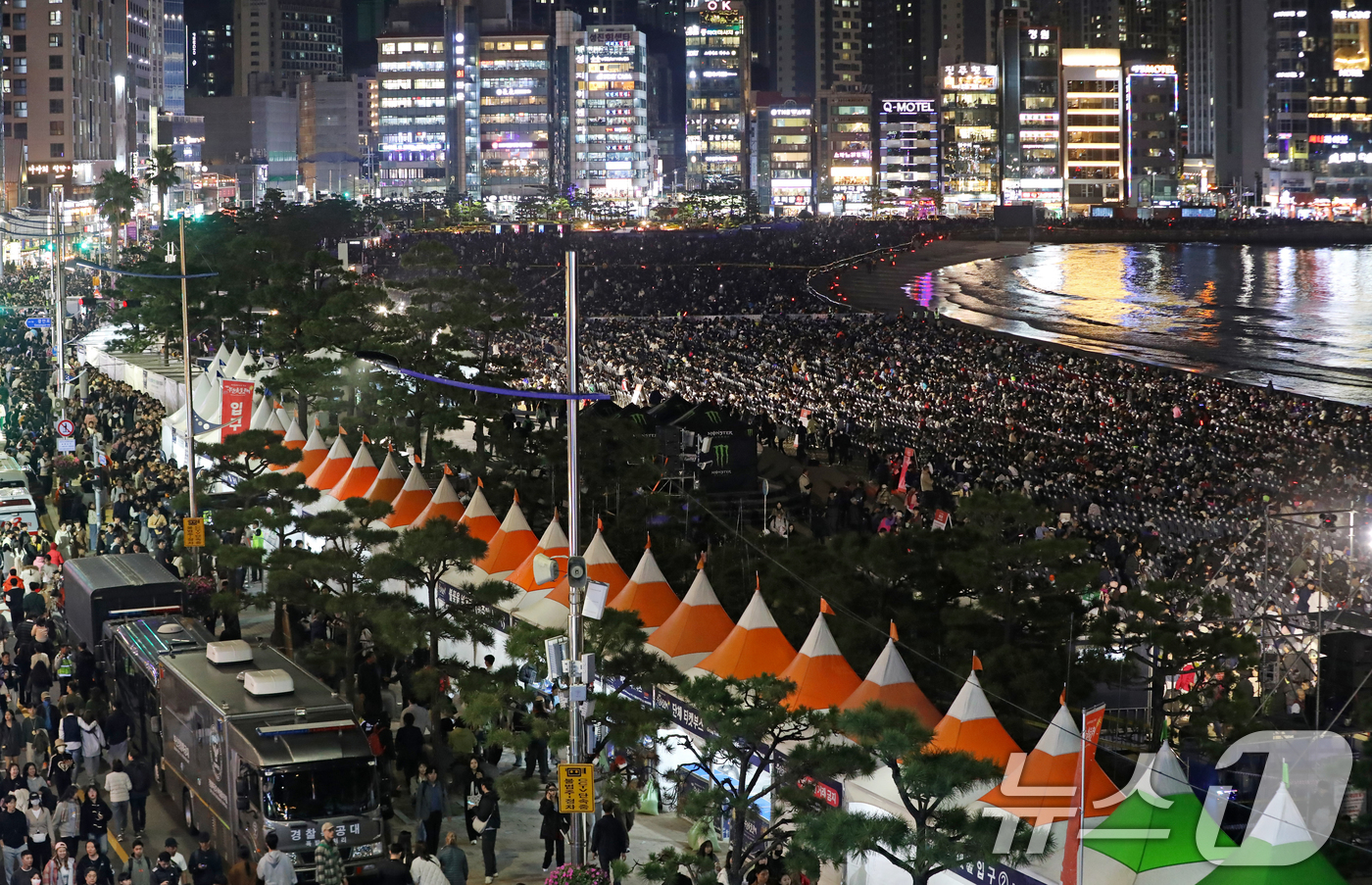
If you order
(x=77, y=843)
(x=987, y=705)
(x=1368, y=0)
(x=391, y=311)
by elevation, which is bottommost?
(x=77, y=843)

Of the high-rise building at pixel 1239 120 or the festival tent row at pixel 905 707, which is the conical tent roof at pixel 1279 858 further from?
the high-rise building at pixel 1239 120

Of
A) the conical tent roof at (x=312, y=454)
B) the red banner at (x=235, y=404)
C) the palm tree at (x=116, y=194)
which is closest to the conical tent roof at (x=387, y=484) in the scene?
the conical tent roof at (x=312, y=454)

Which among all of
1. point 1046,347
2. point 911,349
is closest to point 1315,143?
point 1046,347

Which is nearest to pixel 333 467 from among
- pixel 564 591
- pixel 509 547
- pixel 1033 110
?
pixel 509 547

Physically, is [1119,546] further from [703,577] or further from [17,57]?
[17,57]

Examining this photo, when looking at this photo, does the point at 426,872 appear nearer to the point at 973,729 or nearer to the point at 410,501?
the point at 973,729

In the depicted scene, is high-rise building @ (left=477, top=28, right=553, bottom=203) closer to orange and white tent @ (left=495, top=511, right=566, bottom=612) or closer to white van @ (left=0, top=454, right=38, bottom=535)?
white van @ (left=0, top=454, right=38, bottom=535)

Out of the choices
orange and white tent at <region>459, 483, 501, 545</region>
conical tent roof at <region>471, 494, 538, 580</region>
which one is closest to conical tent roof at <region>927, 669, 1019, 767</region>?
conical tent roof at <region>471, 494, 538, 580</region>
